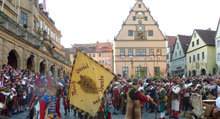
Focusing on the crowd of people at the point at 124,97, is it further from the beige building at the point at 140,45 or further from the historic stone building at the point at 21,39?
the beige building at the point at 140,45

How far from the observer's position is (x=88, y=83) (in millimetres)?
6254

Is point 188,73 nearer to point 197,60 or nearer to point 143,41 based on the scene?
point 197,60

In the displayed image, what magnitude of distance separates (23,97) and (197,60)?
3767cm

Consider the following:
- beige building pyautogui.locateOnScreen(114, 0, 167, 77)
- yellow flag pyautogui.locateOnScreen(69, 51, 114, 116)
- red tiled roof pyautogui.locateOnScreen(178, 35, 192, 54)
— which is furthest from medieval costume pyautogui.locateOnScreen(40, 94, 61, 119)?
red tiled roof pyautogui.locateOnScreen(178, 35, 192, 54)

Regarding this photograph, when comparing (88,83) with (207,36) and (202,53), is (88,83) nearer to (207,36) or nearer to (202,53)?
(202,53)

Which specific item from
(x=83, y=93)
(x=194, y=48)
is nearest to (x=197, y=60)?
(x=194, y=48)

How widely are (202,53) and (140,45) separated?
480 inches

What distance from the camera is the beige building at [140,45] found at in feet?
153

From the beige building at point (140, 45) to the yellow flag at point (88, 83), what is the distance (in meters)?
40.1

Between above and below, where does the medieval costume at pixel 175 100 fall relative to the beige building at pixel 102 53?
below

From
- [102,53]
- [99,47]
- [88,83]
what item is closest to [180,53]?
[102,53]

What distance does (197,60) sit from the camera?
43688 mm

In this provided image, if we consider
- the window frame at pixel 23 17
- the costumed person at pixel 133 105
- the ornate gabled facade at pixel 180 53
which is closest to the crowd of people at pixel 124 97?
the costumed person at pixel 133 105

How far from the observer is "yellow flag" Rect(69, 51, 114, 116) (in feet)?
20.0
